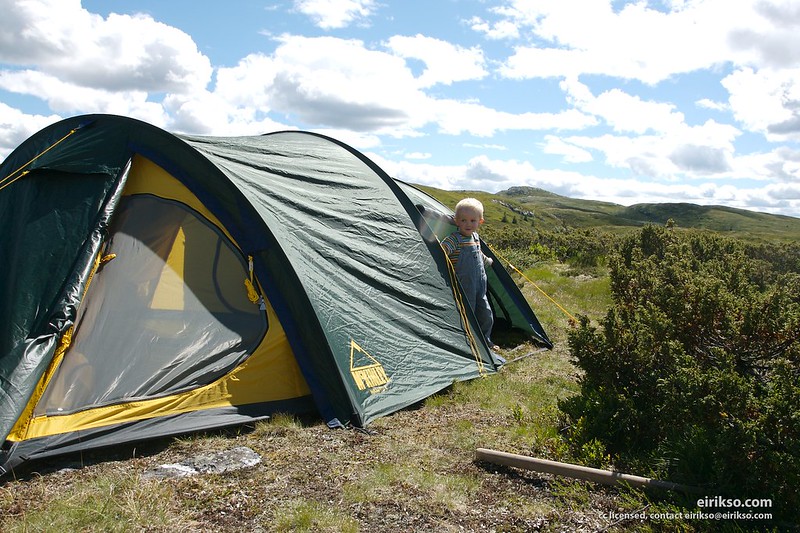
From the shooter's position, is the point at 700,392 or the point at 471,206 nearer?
the point at 700,392

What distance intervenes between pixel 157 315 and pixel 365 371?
2.08 metres

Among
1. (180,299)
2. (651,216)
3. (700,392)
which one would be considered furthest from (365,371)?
(651,216)

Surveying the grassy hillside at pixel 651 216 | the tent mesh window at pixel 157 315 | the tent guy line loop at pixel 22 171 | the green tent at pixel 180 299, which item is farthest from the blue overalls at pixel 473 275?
the grassy hillside at pixel 651 216

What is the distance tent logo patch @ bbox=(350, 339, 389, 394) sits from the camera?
19.2 ft

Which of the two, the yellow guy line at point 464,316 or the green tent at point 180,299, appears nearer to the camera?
the green tent at point 180,299

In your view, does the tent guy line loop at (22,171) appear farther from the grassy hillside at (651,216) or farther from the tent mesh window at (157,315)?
the grassy hillside at (651,216)

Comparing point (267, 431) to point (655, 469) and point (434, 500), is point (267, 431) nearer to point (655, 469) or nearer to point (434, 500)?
point (434, 500)

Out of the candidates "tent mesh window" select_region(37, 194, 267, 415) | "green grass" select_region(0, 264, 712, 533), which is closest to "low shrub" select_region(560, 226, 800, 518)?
"green grass" select_region(0, 264, 712, 533)

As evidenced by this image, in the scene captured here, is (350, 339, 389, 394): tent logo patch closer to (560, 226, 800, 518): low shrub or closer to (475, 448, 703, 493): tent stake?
(475, 448, 703, 493): tent stake

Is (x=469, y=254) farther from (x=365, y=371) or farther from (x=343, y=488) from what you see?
(x=343, y=488)

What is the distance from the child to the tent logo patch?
224 centimetres

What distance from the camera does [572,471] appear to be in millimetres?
4461

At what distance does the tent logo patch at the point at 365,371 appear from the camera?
231 inches

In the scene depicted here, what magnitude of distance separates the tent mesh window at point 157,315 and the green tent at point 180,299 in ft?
0.04
